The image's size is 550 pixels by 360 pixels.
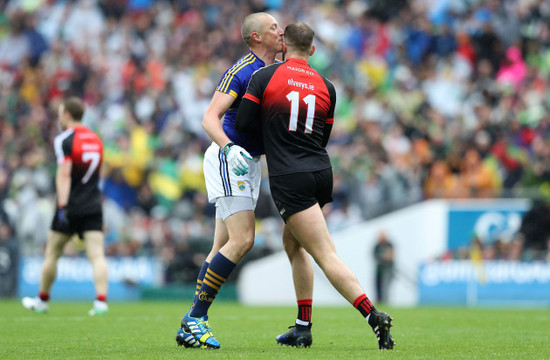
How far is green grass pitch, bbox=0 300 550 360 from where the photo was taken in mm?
6082

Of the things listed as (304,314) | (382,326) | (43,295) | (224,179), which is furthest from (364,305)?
(43,295)

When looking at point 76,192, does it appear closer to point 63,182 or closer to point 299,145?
point 63,182

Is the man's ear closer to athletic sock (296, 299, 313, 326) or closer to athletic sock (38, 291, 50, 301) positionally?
athletic sock (296, 299, 313, 326)

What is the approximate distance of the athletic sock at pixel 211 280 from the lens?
6570 mm

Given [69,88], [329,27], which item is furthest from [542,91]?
[69,88]

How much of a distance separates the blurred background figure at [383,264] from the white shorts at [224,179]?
Answer: 11294 millimetres

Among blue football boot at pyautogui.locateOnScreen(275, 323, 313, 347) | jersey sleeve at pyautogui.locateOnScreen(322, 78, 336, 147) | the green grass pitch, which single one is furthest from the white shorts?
the green grass pitch

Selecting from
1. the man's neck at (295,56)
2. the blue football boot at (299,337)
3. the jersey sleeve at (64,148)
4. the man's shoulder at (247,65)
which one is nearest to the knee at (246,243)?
the blue football boot at (299,337)

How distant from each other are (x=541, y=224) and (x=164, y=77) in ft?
31.9

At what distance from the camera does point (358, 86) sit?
2055 cm

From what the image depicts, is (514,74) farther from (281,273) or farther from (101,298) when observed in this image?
(101,298)

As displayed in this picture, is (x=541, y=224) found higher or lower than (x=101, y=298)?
higher

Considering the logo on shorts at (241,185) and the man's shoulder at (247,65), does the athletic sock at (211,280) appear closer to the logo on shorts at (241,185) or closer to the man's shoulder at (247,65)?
the logo on shorts at (241,185)

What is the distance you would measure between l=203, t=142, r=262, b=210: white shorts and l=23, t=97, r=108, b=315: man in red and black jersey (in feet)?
13.5
